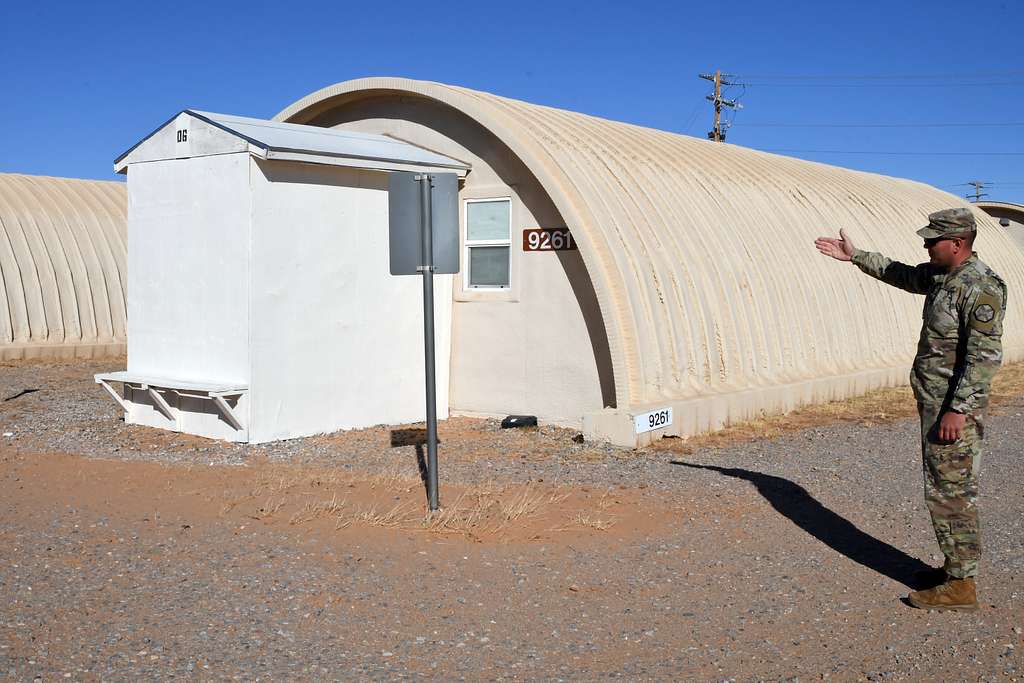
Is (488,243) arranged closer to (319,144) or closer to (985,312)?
(319,144)

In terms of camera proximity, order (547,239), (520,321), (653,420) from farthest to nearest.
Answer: (520,321) → (547,239) → (653,420)

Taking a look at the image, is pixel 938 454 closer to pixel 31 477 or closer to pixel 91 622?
pixel 91 622

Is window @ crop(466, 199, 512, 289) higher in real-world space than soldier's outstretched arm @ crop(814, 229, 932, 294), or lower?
higher

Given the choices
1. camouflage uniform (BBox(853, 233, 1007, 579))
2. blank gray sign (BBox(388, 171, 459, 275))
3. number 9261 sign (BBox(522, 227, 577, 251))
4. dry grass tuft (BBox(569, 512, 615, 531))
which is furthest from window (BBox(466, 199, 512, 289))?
camouflage uniform (BBox(853, 233, 1007, 579))

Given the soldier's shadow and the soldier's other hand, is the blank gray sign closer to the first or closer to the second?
the soldier's shadow

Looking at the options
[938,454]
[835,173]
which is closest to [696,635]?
[938,454]

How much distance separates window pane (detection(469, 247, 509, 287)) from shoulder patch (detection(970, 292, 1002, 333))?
761 centimetres

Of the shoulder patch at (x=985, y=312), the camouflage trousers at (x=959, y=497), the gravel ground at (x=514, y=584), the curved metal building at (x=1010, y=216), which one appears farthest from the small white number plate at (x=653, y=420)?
the curved metal building at (x=1010, y=216)

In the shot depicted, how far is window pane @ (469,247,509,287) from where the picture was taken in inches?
523

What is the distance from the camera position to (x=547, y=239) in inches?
504

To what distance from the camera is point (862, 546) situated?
7.71 meters

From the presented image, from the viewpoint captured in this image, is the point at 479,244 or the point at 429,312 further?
the point at 479,244

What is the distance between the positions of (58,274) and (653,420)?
15496 millimetres

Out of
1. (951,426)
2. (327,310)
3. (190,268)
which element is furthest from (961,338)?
(190,268)
